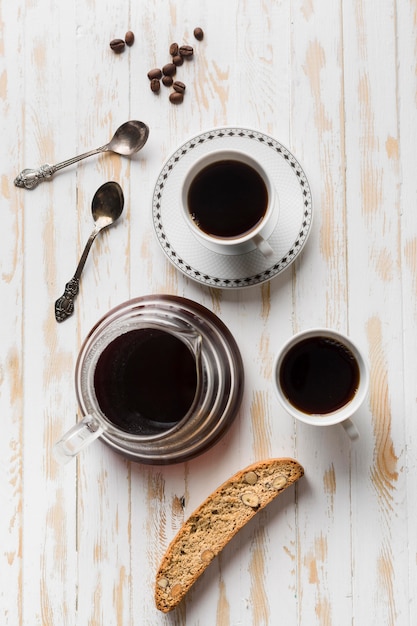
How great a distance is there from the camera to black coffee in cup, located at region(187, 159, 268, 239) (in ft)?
3.04

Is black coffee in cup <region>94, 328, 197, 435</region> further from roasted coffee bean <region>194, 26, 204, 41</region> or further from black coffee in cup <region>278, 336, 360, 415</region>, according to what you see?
roasted coffee bean <region>194, 26, 204, 41</region>

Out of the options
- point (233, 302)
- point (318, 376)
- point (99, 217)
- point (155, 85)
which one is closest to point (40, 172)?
point (99, 217)

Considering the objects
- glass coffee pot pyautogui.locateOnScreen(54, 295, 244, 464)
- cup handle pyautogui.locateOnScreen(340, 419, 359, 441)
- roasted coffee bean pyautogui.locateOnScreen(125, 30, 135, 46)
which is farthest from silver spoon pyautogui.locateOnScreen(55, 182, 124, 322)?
cup handle pyautogui.locateOnScreen(340, 419, 359, 441)

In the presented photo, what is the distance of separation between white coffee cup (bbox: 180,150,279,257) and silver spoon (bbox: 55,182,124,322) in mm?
149

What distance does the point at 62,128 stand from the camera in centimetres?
105

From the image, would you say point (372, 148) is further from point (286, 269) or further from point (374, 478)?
point (374, 478)

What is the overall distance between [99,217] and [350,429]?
478 mm

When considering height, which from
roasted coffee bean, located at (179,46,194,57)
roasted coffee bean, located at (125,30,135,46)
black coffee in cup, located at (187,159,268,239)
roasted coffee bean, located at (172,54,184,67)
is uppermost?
roasted coffee bean, located at (125,30,135,46)

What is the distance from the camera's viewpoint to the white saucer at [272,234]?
0.98 meters

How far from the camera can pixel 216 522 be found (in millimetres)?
999

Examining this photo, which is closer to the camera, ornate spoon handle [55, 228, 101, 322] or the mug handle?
the mug handle

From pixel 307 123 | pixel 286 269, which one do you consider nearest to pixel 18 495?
pixel 286 269

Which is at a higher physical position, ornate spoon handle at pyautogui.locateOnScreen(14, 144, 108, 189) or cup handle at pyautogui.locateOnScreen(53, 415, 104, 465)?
ornate spoon handle at pyautogui.locateOnScreen(14, 144, 108, 189)

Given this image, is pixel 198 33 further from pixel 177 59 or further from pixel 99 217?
pixel 99 217
